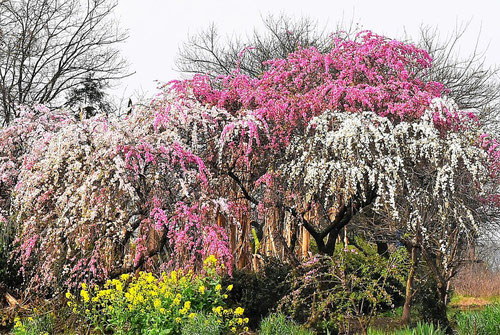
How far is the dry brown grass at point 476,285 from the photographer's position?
1162 cm

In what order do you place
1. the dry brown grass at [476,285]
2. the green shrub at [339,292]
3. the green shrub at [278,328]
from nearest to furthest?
the green shrub at [278,328] < the green shrub at [339,292] < the dry brown grass at [476,285]

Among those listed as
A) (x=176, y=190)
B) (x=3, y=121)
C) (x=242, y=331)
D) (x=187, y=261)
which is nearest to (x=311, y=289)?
(x=242, y=331)

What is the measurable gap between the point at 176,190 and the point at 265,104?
1.58 meters

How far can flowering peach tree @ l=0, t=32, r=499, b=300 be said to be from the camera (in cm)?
576

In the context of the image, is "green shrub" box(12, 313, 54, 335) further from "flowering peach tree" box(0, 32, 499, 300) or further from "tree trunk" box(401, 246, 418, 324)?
"tree trunk" box(401, 246, 418, 324)

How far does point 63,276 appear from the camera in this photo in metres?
7.04

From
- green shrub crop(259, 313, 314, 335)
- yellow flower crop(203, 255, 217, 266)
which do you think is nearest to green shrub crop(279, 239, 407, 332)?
green shrub crop(259, 313, 314, 335)

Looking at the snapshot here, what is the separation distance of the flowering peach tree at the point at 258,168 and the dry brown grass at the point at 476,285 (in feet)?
16.2

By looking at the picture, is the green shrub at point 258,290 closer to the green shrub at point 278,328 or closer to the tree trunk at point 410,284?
the green shrub at point 278,328

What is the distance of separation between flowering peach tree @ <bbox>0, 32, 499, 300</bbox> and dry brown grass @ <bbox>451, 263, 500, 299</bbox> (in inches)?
194

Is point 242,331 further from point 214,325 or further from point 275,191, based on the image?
point 275,191

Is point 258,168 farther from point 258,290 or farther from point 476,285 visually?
point 476,285

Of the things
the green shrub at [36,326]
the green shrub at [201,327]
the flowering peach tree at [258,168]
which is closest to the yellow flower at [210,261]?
the flowering peach tree at [258,168]

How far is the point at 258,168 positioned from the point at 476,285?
24.9 ft
